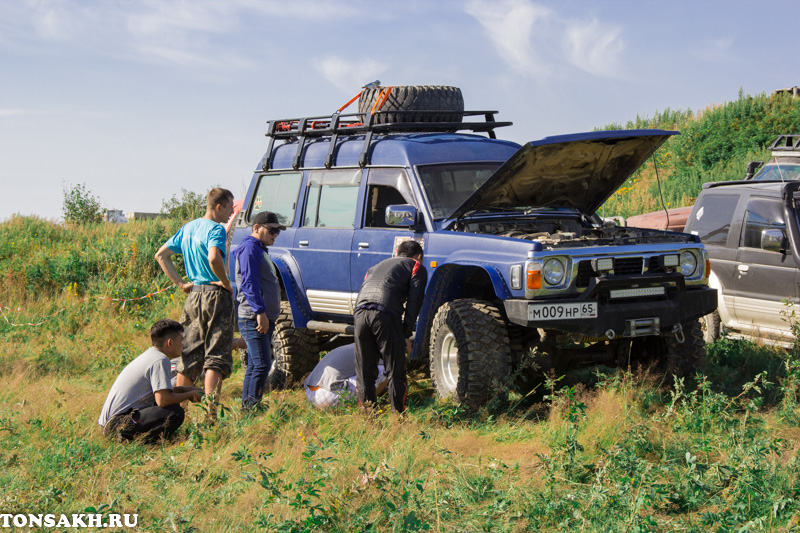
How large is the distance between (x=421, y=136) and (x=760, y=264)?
388cm

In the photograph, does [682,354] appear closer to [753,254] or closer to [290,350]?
[753,254]

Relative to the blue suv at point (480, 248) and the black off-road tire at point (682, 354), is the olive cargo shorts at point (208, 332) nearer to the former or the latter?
the blue suv at point (480, 248)

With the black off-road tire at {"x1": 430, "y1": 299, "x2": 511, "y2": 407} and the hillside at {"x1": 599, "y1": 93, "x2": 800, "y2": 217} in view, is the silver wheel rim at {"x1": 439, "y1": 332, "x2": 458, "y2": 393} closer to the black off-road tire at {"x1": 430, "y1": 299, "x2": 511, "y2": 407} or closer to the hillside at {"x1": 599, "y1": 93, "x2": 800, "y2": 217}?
the black off-road tire at {"x1": 430, "y1": 299, "x2": 511, "y2": 407}

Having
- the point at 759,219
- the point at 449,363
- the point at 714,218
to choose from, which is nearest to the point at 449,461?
the point at 449,363

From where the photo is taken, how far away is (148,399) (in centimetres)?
617

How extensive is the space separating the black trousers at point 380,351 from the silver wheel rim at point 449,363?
423 mm

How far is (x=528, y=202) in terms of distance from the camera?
7445mm

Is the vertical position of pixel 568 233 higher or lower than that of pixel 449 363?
higher

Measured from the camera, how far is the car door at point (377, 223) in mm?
7441

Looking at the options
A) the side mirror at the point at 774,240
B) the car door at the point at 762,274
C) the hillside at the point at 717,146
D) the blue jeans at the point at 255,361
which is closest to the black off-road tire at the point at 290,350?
the blue jeans at the point at 255,361

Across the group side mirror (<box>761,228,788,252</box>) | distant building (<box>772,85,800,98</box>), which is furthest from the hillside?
side mirror (<box>761,228,788,252</box>)

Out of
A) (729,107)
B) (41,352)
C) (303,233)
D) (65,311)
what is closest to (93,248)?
(65,311)

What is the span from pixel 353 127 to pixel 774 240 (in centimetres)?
446

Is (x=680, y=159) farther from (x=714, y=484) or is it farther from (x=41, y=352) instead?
(x=714, y=484)
